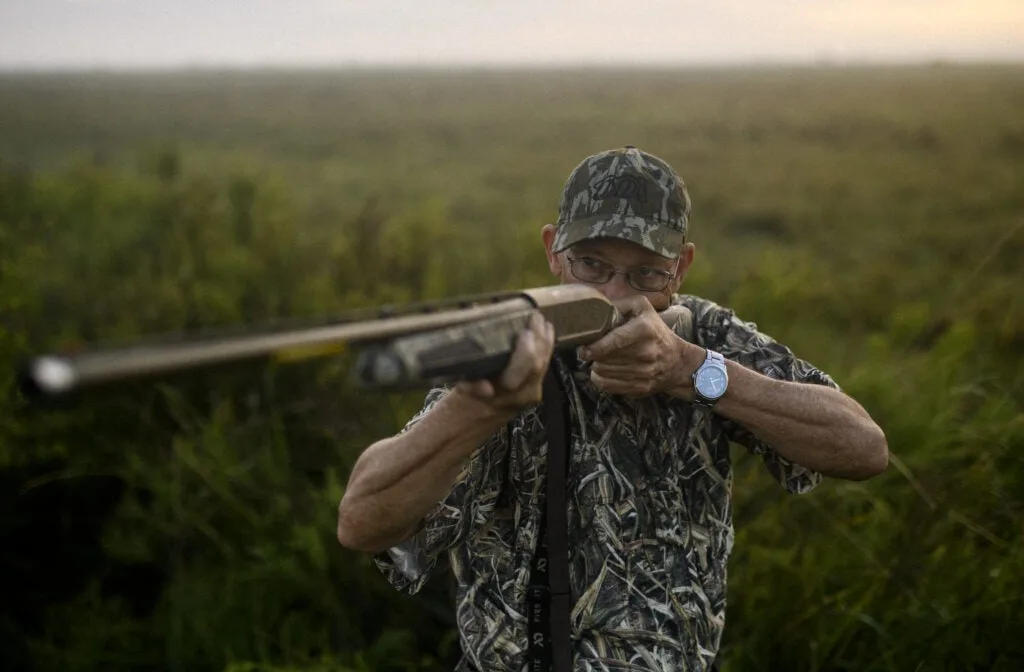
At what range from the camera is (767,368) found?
102 inches

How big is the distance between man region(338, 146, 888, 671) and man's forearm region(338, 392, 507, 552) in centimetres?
2

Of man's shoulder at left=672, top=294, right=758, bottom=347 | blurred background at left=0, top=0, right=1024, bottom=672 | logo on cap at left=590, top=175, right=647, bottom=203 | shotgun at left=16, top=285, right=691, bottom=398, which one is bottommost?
blurred background at left=0, top=0, right=1024, bottom=672

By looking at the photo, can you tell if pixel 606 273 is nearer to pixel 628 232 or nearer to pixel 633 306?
pixel 628 232

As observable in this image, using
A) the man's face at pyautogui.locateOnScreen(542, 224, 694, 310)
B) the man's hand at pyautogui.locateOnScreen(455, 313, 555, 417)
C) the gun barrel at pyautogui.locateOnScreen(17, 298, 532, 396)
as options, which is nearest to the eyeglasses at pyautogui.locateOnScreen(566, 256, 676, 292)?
the man's face at pyautogui.locateOnScreen(542, 224, 694, 310)

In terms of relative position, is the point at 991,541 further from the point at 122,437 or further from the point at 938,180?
the point at 938,180

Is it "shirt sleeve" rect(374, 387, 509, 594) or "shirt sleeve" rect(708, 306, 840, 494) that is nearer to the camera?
"shirt sleeve" rect(374, 387, 509, 594)

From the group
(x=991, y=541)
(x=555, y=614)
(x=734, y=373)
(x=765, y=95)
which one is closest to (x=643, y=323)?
(x=734, y=373)

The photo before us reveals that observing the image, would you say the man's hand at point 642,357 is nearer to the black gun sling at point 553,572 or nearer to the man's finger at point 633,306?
the man's finger at point 633,306

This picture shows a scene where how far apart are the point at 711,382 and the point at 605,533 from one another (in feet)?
1.60

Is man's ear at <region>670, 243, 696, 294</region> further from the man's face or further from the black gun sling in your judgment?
the black gun sling

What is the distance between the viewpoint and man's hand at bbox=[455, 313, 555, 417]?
1897mm

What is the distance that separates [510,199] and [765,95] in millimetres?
26027

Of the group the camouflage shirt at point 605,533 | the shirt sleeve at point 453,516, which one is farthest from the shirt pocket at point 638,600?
the shirt sleeve at point 453,516

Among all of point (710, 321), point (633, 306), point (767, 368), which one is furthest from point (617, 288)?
point (767, 368)
